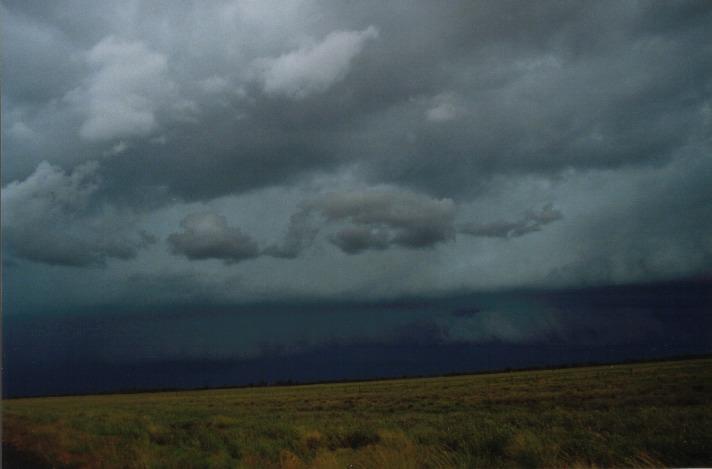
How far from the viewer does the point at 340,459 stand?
6.93 metres

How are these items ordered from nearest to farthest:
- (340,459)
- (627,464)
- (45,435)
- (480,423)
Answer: (627,464) < (340,459) < (45,435) < (480,423)

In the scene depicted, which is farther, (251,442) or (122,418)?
(122,418)

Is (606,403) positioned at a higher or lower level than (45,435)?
lower

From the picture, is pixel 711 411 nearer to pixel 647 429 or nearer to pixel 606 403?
pixel 647 429

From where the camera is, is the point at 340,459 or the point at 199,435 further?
the point at 199,435

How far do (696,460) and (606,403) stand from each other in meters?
5.01

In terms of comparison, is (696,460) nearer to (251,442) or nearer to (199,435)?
(251,442)

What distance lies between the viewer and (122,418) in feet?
29.3

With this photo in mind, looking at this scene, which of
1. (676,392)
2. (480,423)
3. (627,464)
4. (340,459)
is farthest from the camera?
(676,392)

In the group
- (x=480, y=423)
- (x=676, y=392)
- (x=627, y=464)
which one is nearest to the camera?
(x=627, y=464)

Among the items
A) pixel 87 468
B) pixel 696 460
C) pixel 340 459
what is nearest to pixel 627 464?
pixel 696 460

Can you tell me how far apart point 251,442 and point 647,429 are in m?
5.57

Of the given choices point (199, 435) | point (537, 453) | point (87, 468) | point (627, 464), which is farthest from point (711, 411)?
point (87, 468)

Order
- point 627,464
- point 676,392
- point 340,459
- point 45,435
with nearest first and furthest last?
point 627,464 < point 340,459 < point 45,435 < point 676,392
